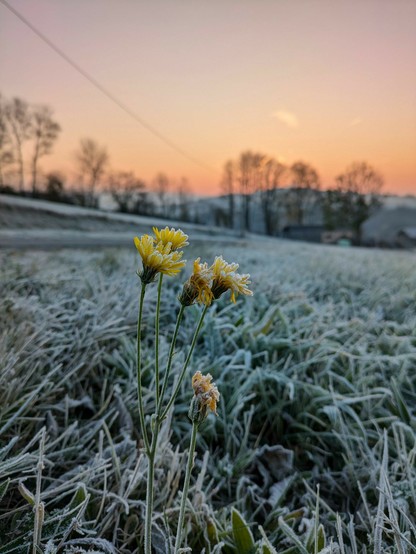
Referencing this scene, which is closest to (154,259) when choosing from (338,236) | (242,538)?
(242,538)

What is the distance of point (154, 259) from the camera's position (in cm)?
47

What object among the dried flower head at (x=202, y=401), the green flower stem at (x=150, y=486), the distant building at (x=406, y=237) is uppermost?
the dried flower head at (x=202, y=401)

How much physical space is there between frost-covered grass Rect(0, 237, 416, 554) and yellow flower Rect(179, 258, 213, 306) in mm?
355

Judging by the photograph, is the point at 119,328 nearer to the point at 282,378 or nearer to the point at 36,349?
the point at 36,349

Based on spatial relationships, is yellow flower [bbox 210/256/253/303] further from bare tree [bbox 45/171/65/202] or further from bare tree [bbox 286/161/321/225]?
bare tree [bbox 286/161/321/225]

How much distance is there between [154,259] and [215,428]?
0.83 m

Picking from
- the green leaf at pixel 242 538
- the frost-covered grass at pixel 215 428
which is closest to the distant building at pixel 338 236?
the frost-covered grass at pixel 215 428

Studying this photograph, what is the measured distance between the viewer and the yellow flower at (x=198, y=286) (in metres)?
0.48

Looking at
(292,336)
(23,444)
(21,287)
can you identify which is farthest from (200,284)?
(21,287)

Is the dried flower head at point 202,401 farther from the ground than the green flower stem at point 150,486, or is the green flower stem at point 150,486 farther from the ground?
the dried flower head at point 202,401

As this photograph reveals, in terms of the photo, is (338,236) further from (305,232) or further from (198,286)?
(198,286)

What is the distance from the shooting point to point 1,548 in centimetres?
63

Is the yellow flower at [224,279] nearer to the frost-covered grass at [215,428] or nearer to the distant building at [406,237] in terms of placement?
the frost-covered grass at [215,428]

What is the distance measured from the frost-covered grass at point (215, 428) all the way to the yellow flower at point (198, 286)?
36 cm
